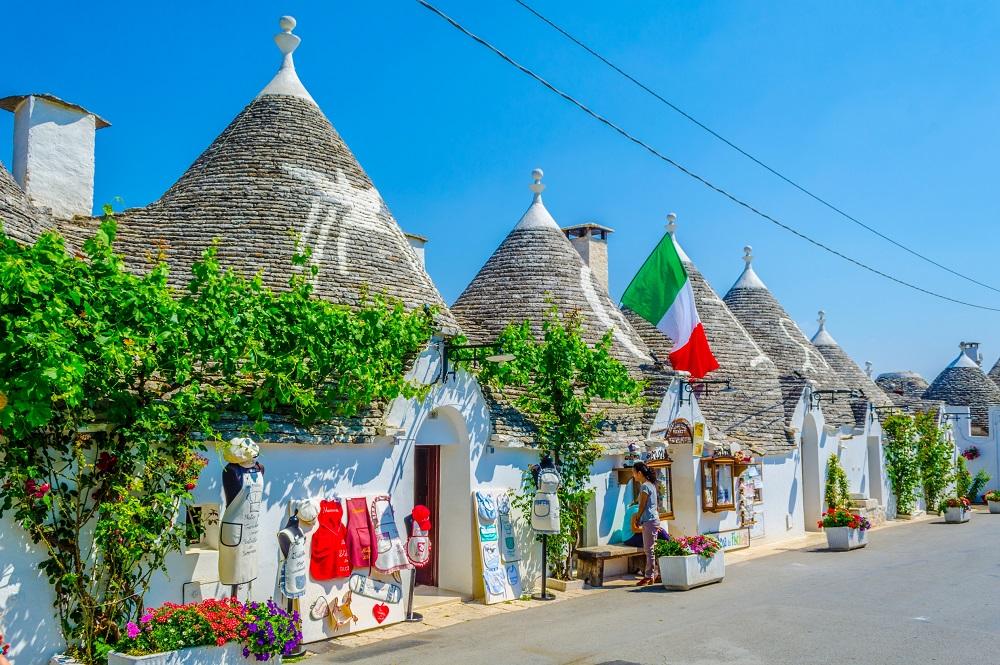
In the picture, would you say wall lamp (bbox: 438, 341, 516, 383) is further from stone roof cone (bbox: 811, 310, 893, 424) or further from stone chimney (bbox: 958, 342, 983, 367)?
stone chimney (bbox: 958, 342, 983, 367)

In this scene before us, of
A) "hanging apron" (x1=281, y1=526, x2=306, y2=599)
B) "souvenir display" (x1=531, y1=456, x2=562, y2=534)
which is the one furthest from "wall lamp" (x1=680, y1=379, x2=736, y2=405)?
"hanging apron" (x1=281, y1=526, x2=306, y2=599)

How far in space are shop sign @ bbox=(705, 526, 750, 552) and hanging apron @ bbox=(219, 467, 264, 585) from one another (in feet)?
37.7

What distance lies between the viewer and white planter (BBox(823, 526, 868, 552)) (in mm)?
18328

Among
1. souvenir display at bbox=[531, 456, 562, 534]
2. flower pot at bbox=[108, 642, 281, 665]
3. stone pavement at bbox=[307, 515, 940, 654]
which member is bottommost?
stone pavement at bbox=[307, 515, 940, 654]

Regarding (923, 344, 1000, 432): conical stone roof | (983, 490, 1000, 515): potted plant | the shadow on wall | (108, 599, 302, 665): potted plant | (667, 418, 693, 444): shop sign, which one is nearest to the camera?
(108, 599, 302, 665): potted plant

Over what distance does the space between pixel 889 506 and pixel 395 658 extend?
21696mm

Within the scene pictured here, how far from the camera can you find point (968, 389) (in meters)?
38.0

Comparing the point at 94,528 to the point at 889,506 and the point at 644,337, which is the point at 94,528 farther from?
the point at 889,506

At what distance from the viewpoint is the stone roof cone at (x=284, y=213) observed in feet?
39.6

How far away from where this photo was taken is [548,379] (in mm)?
Result: 13766

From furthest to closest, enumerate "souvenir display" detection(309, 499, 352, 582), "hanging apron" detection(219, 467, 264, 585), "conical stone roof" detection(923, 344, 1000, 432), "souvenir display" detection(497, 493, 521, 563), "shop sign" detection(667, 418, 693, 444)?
"conical stone roof" detection(923, 344, 1000, 432)
"shop sign" detection(667, 418, 693, 444)
"souvenir display" detection(497, 493, 521, 563)
"souvenir display" detection(309, 499, 352, 582)
"hanging apron" detection(219, 467, 264, 585)

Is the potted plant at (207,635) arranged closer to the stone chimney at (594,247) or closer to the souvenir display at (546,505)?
the souvenir display at (546,505)

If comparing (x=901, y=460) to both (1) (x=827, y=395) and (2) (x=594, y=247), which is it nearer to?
(1) (x=827, y=395)

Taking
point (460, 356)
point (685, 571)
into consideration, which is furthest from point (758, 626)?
point (460, 356)
